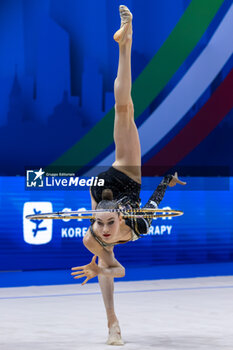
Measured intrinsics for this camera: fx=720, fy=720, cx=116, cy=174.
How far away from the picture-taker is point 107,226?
6.29 m

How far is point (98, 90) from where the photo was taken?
1184cm

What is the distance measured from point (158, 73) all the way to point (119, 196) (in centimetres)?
604

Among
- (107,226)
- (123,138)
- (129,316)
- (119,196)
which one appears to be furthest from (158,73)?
(107,226)

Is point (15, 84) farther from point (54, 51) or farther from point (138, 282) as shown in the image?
point (138, 282)

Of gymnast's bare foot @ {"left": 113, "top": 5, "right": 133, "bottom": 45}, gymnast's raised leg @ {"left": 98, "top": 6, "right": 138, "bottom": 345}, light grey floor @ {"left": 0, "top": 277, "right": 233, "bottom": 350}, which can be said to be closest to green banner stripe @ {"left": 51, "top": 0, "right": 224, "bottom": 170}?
light grey floor @ {"left": 0, "top": 277, "right": 233, "bottom": 350}

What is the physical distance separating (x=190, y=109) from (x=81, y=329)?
6.11m

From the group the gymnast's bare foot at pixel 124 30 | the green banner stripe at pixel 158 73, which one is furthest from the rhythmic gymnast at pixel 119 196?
the green banner stripe at pixel 158 73

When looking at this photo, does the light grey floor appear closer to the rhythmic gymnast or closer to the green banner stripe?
the rhythmic gymnast

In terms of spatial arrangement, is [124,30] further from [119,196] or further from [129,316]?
[129,316]

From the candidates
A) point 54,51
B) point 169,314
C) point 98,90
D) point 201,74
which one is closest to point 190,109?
point 201,74

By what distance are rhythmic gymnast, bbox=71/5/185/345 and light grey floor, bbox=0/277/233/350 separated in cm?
53

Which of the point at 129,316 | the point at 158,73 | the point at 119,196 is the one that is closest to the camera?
the point at 119,196

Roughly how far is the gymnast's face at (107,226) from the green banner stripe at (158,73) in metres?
5.17

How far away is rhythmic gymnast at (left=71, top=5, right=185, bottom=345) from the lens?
6355 millimetres
